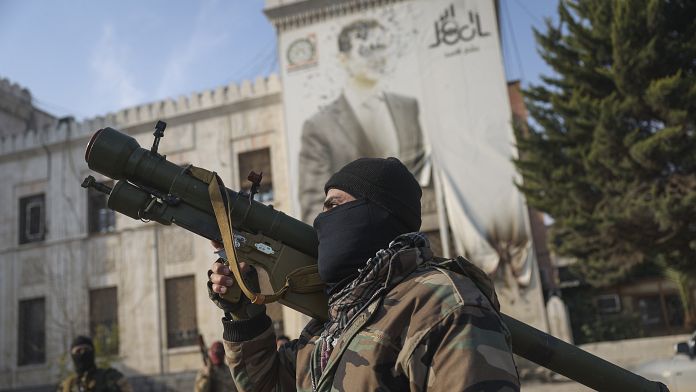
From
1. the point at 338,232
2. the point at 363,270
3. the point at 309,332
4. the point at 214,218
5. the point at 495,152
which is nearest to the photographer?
the point at 363,270

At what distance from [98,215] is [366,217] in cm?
1947

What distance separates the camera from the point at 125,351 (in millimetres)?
17266

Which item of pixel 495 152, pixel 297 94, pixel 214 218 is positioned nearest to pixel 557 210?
pixel 495 152

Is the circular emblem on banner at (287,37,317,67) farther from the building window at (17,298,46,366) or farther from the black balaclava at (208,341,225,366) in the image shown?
the black balaclava at (208,341,225,366)

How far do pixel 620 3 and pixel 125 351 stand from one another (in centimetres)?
1619

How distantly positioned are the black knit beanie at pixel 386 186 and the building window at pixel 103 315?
704 inches

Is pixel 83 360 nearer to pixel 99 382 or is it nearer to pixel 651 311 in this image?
pixel 99 382

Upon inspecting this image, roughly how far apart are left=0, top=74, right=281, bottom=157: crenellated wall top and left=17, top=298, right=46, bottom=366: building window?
555cm

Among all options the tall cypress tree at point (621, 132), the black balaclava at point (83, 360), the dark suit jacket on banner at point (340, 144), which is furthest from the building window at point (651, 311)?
the black balaclava at point (83, 360)

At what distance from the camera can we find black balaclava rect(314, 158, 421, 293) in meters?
1.65

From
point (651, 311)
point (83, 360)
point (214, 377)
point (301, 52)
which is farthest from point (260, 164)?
point (651, 311)

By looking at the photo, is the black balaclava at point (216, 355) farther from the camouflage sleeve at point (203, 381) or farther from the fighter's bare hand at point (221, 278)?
the fighter's bare hand at point (221, 278)

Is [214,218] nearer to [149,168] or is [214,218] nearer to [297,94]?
[149,168]

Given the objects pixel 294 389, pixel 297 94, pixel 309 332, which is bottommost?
pixel 294 389
